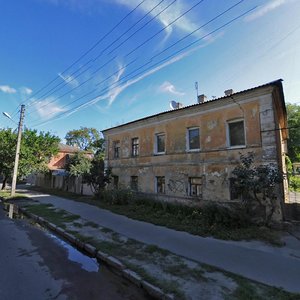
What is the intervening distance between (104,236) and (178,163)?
6.73 m

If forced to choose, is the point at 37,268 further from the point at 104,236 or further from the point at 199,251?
the point at 199,251

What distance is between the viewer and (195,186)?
12.4 m

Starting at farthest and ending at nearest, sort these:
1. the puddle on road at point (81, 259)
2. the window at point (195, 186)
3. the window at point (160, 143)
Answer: the window at point (160, 143) < the window at point (195, 186) < the puddle on road at point (81, 259)

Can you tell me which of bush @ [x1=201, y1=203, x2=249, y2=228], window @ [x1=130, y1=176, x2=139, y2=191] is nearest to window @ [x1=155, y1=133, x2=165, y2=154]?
window @ [x1=130, y1=176, x2=139, y2=191]

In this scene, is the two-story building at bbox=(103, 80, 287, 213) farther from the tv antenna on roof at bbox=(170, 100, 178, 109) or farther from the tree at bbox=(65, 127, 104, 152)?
the tree at bbox=(65, 127, 104, 152)

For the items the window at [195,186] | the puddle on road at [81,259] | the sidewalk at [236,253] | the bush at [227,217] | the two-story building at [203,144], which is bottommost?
the puddle on road at [81,259]

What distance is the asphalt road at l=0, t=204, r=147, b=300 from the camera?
415cm

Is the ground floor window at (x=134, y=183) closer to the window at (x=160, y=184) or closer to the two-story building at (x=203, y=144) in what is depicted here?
the two-story building at (x=203, y=144)

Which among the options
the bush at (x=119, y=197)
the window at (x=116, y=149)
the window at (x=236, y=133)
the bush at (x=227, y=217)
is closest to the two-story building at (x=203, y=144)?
the window at (x=236, y=133)

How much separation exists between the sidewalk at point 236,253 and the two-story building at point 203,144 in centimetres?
393

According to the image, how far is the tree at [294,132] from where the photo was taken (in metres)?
30.9

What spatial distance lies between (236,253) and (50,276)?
187 inches

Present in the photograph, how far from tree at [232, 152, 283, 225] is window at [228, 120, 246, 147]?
1.33 meters

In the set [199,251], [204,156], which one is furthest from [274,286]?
[204,156]
